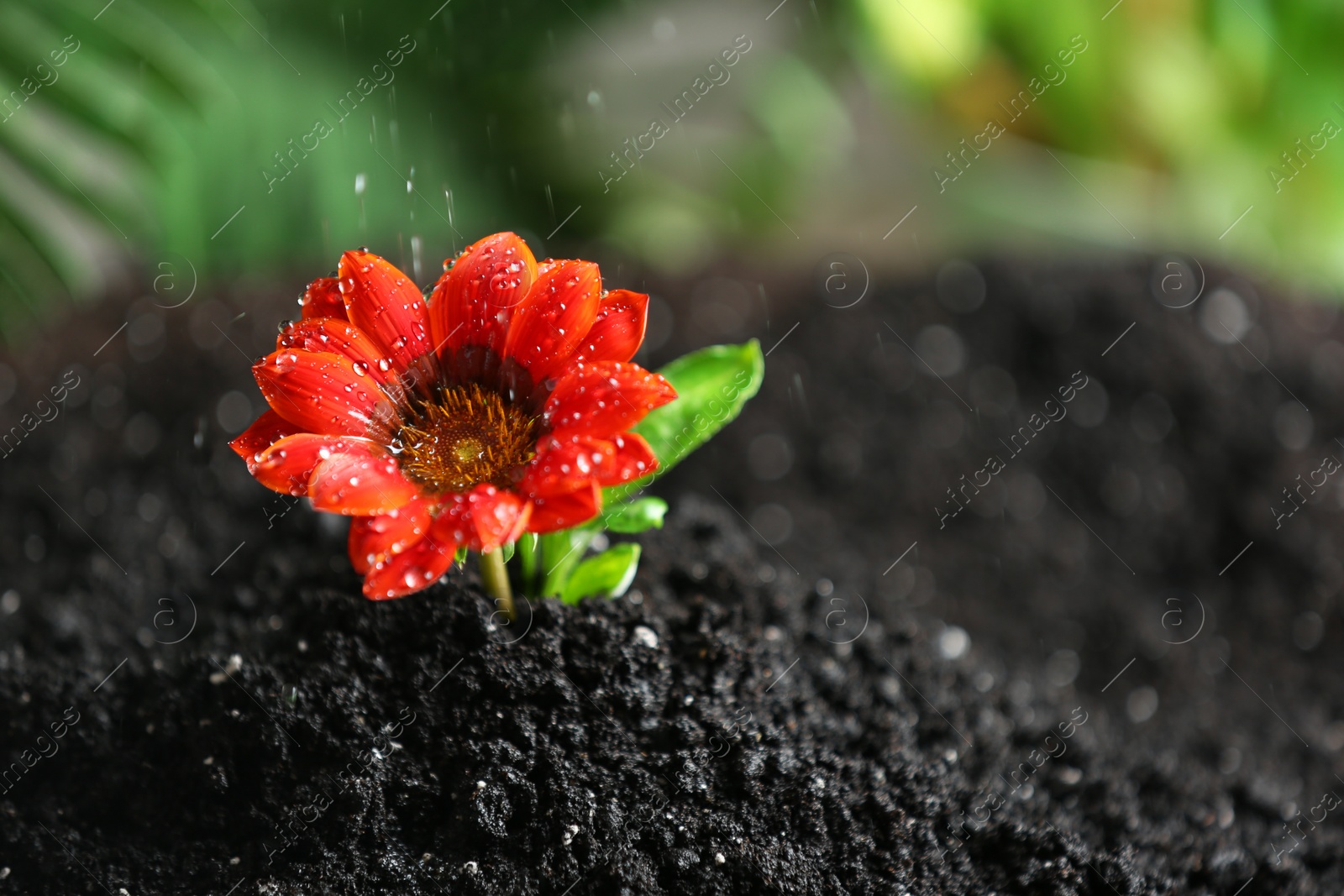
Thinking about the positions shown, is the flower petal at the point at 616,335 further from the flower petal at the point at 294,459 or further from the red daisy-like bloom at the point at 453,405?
the flower petal at the point at 294,459

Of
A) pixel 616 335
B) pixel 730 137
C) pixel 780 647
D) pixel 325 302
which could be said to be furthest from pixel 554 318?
pixel 730 137

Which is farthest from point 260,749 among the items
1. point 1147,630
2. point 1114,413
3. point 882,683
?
point 1114,413

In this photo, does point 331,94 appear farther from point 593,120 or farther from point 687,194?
point 687,194

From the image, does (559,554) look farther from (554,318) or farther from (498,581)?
(554,318)

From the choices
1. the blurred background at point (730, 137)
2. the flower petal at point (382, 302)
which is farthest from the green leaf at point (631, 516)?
the blurred background at point (730, 137)

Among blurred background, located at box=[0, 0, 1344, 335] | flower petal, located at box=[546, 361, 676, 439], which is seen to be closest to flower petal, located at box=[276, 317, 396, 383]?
flower petal, located at box=[546, 361, 676, 439]

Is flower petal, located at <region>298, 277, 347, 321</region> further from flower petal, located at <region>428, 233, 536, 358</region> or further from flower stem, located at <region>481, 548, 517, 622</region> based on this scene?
flower stem, located at <region>481, 548, 517, 622</region>

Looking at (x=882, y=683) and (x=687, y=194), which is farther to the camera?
(x=687, y=194)
